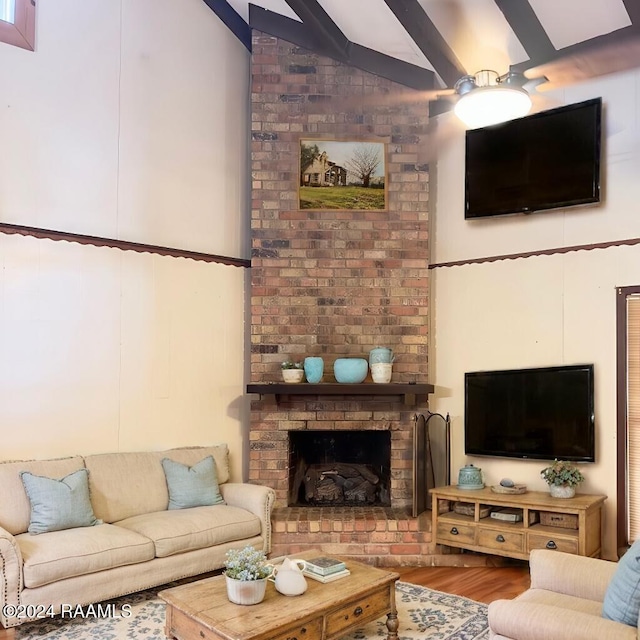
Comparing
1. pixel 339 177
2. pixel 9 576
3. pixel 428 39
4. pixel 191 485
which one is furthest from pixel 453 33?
pixel 9 576

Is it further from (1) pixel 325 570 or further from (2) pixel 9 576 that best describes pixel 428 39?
(2) pixel 9 576

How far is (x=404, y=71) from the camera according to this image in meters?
5.49

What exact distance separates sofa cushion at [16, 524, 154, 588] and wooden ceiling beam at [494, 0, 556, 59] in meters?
4.08

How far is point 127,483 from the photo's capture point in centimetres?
460

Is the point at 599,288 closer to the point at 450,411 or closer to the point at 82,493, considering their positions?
the point at 450,411

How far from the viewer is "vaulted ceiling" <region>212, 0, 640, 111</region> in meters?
4.44

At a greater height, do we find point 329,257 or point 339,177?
point 339,177

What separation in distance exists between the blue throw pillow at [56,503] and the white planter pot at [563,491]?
3.03m

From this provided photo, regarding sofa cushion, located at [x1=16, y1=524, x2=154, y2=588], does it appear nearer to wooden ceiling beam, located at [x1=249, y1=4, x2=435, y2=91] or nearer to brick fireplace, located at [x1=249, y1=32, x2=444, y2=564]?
brick fireplace, located at [x1=249, y1=32, x2=444, y2=564]

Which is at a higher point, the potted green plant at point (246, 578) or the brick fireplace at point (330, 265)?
the brick fireplace at point (330, 265)

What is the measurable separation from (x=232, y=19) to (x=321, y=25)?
3.06ft

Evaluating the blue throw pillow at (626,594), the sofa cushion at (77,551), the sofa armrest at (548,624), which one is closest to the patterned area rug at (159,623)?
the sofa cushion at (77,551)

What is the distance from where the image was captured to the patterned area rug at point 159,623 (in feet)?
11.5

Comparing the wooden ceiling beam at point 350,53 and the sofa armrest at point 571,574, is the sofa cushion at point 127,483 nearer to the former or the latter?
the sofa armrest at point 571,574
